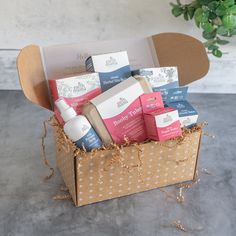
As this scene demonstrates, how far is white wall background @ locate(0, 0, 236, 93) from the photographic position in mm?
1314

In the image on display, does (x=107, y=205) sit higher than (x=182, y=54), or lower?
lower

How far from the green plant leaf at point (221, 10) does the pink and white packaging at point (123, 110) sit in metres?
0.44

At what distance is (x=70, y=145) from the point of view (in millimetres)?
801

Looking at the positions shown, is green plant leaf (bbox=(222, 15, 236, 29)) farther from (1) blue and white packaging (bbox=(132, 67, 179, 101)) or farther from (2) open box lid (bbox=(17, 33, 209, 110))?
(1) blue and white packaging (bbox=(132, 67, 179, 101))

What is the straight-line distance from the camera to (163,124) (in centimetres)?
81

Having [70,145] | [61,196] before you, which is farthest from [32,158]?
[70,145]

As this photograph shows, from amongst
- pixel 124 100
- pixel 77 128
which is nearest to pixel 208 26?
pixel 124 100

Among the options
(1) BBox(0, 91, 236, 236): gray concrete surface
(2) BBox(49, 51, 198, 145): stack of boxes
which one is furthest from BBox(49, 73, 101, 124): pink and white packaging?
(1) BBox(0, 91, 236, 236): gray concrete surface

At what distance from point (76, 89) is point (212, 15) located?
0.55 m

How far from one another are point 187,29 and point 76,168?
A: 77cm

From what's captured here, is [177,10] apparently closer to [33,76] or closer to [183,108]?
[183,108]

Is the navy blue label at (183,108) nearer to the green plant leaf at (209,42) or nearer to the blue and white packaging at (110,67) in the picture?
the blue and white packaging at (110,67)

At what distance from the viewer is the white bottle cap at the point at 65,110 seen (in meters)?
0.79

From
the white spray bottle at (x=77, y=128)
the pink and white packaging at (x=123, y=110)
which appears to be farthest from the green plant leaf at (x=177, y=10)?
the white spray bottle at (x=77, y=128)
